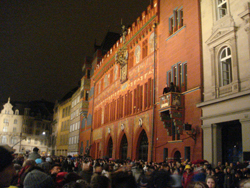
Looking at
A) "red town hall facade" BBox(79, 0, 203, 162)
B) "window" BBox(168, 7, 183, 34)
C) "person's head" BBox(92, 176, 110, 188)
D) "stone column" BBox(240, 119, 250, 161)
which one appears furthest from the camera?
"window" BBox(168, 7, 183, 34)

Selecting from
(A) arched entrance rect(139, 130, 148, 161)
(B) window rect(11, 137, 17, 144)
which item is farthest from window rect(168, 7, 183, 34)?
(B) window rect(11, 137, 17, 144)

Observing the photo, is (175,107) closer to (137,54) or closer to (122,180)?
(137,54)

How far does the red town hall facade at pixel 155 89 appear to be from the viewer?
18297 mm

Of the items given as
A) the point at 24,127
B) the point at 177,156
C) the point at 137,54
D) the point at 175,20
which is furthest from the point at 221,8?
the point at 24,127

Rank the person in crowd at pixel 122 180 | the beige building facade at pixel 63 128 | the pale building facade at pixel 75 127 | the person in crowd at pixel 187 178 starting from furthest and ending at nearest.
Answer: the beige building facade at pixel 63 128, the pale building facade at pixel 75 127, the person in crowd at pixel 187 178, the person in crowd at pixel 122 180

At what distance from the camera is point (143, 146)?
2497 centimetres

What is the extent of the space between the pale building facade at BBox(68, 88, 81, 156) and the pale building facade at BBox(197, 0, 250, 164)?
36.4m

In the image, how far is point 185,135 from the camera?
1812 cm

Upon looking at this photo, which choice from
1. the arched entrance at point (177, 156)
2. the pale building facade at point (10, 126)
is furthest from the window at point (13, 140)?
the arched entrance at point (177, 156)

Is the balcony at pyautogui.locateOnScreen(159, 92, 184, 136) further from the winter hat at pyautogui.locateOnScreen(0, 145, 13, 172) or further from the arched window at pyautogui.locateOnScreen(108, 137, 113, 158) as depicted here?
the winter hat at pyautogui.locateOnScreen(0, 145, 13, 172)

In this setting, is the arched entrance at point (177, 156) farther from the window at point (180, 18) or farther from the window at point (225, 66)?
the window at point (180, 18)

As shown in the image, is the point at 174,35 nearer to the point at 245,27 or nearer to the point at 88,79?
the point at 245,27

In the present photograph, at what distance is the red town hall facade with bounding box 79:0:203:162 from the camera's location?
60.0 ft

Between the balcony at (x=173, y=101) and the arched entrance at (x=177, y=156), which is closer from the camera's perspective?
the balcony at (x=173, y=101)
